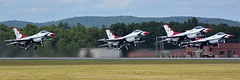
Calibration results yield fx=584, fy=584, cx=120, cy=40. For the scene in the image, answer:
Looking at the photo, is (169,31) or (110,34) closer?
(169,31)

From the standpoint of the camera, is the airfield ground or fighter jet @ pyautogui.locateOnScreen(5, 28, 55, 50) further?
fighter jet @ pyautogui.locateOnScreen(5, 28, 55, 50)

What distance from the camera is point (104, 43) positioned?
114750 millimetres

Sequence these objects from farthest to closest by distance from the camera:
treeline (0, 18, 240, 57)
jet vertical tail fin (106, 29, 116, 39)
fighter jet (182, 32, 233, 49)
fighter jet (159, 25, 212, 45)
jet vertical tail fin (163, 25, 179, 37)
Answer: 1. jet vertical tail fin (106, 29, 116, 39)
2. jet vertical tail fin (163, 25, 179, 37)
3. fighter jet (159, 25, 212, 45)
4. fighter jet (182, 32, 233, 49)
5. treeline (0, 18, 240, 57)

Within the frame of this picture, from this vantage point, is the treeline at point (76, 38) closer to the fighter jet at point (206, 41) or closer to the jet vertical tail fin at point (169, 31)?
the jet vertical tail fin at point (169, 31)

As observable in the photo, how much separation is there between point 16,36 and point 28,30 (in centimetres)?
1995

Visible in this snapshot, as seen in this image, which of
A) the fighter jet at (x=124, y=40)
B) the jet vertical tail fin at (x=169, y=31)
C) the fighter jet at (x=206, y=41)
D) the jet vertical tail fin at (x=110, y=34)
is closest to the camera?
the fighter jet at (x=124, y=40)

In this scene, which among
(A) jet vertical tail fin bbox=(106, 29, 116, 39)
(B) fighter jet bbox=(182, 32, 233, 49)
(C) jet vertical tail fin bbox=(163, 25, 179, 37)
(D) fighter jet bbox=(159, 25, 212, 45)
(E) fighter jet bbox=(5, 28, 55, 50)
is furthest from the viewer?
(A) jet vertical tail fin bbox=(106, 29, 116, 39)

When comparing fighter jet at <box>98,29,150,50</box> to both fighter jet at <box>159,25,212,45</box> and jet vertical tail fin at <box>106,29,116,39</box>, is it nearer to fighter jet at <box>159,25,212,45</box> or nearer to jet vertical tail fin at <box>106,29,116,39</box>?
jet vertical tail fin at <box>106,29,116,39</box>

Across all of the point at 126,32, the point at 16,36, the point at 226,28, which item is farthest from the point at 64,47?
the point at 226,28

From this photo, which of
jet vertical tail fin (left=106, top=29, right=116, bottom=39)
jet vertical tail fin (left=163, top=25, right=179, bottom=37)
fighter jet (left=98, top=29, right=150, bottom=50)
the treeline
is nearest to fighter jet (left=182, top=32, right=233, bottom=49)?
the treeline

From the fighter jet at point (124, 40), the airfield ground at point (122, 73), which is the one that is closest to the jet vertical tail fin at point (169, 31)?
the fighter jet at point (124, 40)

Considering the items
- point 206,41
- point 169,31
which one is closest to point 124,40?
point 169,31

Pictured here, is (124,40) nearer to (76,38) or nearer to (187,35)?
(76,38)

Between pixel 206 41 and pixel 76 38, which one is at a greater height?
pixel 76 38
